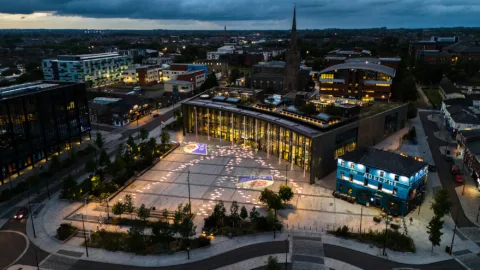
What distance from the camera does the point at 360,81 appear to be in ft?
378

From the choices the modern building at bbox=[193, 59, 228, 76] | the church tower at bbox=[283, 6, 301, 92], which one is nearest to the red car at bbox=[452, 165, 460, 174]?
the church tower at bbox=[283, 6, 301, 92]

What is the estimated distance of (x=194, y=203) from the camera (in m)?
51.9

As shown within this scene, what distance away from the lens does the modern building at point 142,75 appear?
153m

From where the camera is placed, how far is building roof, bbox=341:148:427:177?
156 feet

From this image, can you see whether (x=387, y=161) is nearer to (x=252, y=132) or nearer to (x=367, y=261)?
(x=367, y=261)

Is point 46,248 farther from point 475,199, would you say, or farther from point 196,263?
point 475,199

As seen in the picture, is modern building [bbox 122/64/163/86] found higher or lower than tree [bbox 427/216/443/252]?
higher

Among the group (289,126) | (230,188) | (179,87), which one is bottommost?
(230,188)

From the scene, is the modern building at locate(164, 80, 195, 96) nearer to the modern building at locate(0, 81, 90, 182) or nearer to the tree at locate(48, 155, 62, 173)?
the modern building at locate(0, 81, 90, 182)

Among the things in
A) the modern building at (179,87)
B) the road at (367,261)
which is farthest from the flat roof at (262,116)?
the modern building at (179,87)

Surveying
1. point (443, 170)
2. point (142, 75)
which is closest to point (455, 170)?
point (443, 170)

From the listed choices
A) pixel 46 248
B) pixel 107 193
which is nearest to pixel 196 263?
pixel 46 248

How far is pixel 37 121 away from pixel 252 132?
42.5m

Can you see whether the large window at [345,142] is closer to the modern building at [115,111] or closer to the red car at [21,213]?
the red car at [21,213]
